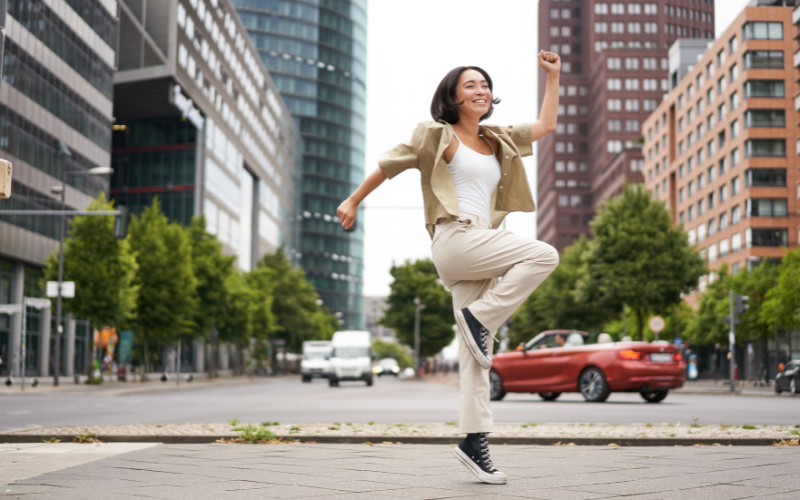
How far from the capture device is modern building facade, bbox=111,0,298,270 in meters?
53.6

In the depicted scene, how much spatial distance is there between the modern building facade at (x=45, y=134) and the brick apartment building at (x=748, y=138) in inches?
1775

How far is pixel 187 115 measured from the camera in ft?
189

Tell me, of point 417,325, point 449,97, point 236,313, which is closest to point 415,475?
point 449,97

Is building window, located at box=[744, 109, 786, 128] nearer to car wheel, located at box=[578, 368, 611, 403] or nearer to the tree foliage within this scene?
the tree foliage

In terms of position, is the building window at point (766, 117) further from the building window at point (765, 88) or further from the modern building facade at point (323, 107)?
the modern building facade at point (323, 107)

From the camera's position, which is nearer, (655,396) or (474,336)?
(474,336)

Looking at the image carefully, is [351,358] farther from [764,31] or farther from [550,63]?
[764,31]

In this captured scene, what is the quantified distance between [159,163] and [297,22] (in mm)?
70232

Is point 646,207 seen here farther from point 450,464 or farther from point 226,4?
point 226,4

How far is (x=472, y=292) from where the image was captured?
185 inches

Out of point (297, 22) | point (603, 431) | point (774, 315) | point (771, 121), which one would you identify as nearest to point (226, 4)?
point (771, 121)

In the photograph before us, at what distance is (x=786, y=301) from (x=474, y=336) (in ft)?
115

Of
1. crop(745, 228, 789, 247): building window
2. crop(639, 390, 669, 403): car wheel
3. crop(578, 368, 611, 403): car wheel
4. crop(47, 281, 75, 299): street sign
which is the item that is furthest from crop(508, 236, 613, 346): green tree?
crop(578, 368, 611, 403): car wheel

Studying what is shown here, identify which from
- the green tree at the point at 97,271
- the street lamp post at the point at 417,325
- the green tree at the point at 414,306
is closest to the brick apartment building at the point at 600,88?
the green tree at the point at 414,306
